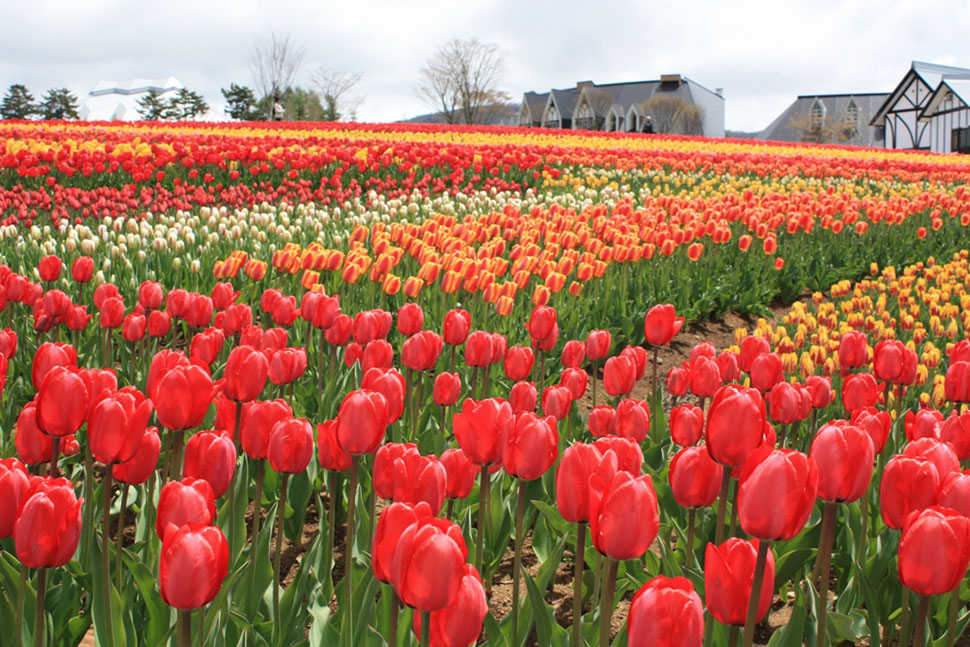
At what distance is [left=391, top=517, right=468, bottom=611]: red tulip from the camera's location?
3.97 feet

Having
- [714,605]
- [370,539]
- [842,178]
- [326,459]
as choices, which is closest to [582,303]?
[370,539]

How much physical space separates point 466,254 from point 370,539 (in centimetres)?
314

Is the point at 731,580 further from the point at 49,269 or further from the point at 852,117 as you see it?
the point at 852,117

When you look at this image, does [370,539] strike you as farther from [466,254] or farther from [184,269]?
[184,269]

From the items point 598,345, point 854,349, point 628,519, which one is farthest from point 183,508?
point 854,349

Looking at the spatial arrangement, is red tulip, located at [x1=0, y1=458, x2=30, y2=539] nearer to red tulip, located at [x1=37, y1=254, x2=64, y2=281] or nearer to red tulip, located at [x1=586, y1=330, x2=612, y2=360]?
red tulip, located at [x1=586, y1=330, x2=612, y2=360]

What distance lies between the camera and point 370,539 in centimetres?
242

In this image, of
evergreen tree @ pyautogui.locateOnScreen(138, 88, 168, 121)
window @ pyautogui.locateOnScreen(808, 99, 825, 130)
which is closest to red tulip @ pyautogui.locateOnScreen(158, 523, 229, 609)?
evergreen tree @ pyautogui.locateOnScreen(138, 88, 168, 121)

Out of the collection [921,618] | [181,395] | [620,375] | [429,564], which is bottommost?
[921,618]

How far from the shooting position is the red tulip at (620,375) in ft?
9.27

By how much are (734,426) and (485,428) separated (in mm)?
514

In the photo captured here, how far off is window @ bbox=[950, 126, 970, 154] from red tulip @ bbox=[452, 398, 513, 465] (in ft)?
152

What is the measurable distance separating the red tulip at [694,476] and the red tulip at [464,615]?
63 centimetres

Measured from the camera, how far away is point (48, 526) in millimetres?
1420
